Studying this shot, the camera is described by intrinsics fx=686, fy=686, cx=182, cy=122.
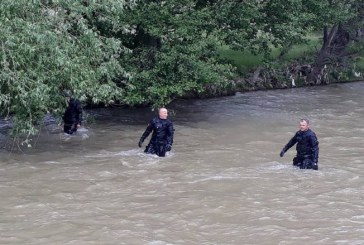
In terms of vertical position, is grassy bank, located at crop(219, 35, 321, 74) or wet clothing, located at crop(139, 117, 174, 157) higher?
grassy bank, located at crop(219, 35, 321, 74)

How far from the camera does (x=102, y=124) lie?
25281 millimetres

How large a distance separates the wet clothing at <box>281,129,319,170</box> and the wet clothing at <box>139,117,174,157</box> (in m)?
3.55

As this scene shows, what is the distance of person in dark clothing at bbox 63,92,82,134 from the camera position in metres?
22.8

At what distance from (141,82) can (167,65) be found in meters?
1.08

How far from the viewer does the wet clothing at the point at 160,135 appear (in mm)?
19359

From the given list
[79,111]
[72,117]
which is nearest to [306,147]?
[79,111]

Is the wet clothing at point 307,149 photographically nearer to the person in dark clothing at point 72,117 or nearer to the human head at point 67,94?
the human head at point 67,94

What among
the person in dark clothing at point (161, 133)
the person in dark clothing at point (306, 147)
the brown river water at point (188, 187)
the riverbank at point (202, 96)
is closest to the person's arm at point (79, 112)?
the brown river water at point (188, 187)

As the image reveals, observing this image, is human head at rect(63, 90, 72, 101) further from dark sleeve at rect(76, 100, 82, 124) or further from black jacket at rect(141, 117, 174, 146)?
dark sleeve at rect(76, 100, 82, 124)

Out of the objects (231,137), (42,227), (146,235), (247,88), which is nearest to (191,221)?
(146,235)

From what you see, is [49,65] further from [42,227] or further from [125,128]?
[125,128]

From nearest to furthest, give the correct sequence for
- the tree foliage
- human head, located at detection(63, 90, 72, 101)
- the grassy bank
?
the tree foliage → human head, located at detection(63, 90, 72, 101) → the grassy bank

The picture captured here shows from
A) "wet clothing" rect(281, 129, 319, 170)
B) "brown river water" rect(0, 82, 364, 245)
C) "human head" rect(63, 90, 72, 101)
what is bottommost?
"brown river water" rect(0, 82, 364, 245)

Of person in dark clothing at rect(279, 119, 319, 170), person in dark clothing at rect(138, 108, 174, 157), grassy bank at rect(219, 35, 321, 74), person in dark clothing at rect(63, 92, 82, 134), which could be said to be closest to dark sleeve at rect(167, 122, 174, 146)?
person in dark clothing at rect(138, 108, 174, 157)
